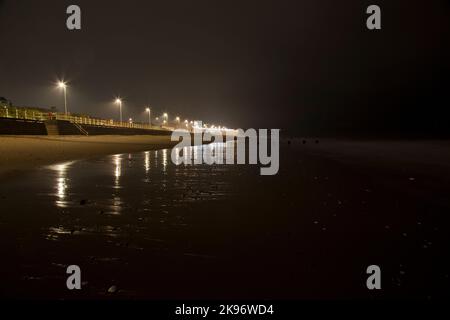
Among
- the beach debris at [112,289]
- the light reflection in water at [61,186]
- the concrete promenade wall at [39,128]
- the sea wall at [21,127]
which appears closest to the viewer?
the beach debris at [112,289]

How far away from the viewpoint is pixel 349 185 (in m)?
16.2

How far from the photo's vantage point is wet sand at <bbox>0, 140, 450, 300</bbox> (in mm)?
5574

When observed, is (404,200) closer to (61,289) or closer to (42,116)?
(61,289)

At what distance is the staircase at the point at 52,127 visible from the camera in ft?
145

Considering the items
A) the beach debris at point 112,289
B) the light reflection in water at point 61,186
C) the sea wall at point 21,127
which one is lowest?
the beach debris at point 112,289

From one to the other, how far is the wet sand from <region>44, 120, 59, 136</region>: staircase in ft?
109

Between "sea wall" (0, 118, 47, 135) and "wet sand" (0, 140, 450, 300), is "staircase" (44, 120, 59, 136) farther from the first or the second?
"wet sand" (0, 140, 450, 300)

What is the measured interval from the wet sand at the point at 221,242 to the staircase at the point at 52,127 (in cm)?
3326

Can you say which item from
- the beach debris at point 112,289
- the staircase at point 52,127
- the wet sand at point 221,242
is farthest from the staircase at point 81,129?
the beach debris at point 112,289

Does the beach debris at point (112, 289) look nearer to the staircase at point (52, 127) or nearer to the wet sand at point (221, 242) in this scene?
the wet sand at point (221, 242)

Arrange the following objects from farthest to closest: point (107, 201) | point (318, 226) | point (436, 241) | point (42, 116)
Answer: point (42, 116) → point (107, 201) → point (318, 226) → point (436, 241)
